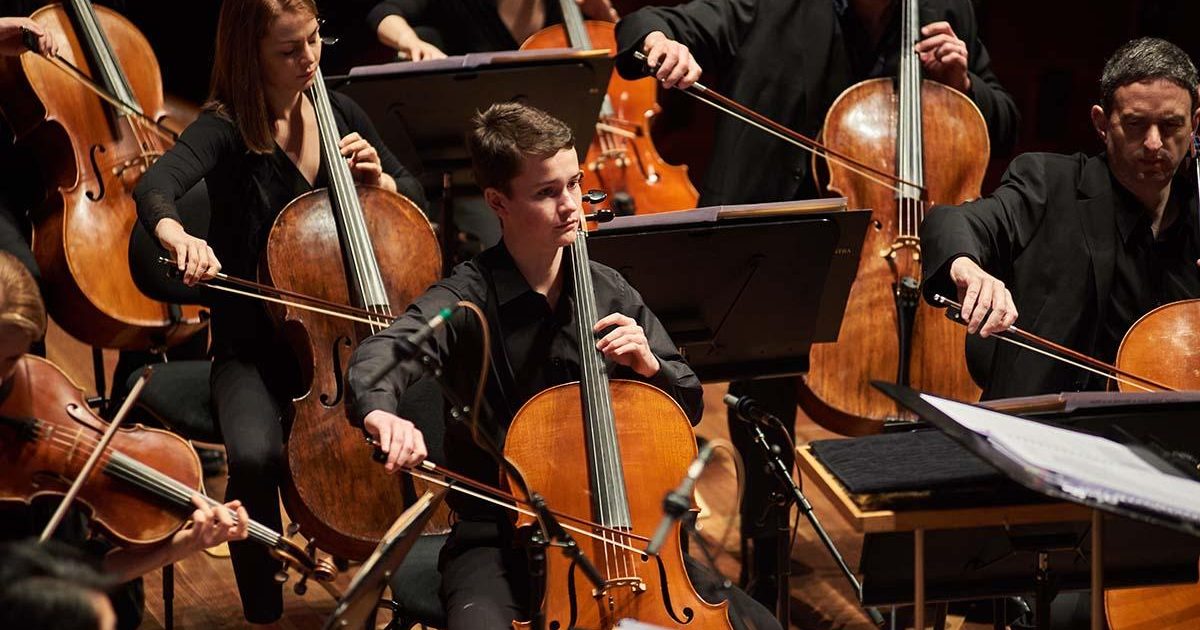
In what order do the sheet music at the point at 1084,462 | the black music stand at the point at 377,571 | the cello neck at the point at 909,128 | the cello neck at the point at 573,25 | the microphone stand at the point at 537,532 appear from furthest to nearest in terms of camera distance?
the cello neck at the point at 573,25 → the cello neck at the point at 909,128 → the microphone stand at the point at 537,532 → the black music stand at the point at 377,571 → the sheet music at the point at 1084,462

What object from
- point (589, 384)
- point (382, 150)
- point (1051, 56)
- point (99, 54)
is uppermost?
→ point (1051, 56)

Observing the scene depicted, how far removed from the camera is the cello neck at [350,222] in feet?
8.50

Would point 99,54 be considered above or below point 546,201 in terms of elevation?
above

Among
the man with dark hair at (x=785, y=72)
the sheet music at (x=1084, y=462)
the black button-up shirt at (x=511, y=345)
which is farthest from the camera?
the man with dark hair at (x=785, y=72)

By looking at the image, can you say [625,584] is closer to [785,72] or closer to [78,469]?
[78,469]

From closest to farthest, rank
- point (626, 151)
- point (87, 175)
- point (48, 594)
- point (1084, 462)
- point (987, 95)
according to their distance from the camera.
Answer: point (48, 594) < point (1084, 462) < point (87, 175) < point (987, 95) < point (626, 151)

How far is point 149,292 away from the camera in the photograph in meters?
2.88

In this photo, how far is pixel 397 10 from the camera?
3.59 m

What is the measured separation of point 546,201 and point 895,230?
105 cm

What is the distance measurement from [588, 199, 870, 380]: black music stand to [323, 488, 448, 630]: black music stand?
877mm

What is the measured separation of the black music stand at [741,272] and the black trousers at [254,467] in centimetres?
76

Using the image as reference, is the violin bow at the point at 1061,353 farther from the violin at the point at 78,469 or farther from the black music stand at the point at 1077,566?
the violin at the point at 78,469

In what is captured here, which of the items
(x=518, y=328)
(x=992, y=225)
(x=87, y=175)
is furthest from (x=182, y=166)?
(x=992, y=225)

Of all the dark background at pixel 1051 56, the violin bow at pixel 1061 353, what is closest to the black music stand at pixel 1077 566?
the violin bow at pixel 1061 353
